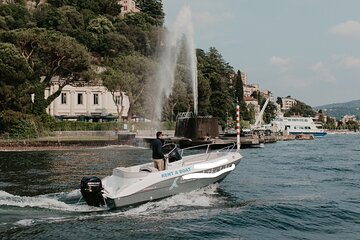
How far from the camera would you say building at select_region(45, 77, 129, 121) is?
329 ft

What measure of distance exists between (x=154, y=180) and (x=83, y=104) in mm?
87726

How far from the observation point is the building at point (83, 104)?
100 meters

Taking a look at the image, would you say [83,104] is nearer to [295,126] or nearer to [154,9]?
[295,126]

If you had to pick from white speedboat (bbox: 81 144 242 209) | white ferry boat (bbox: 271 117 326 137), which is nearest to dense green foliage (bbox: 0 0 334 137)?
white ferry boat (bbox: 271 117 326 137)

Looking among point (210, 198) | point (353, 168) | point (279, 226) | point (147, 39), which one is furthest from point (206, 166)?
point (147, 39)

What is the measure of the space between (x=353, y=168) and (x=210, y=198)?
17842mm

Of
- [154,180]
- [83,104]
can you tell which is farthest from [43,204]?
[83,104]

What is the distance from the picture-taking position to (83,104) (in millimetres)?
102438

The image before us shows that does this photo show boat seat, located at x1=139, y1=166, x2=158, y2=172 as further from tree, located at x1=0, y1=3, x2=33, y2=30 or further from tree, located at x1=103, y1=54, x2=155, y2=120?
tree, located at x1=0, y1=3, x2=33, y2=30

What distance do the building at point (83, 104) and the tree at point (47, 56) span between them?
79.4 feet

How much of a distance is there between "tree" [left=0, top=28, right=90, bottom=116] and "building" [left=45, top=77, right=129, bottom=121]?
79.4 feet

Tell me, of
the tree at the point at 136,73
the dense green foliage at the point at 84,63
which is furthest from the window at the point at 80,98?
the tree at the point at 136,73

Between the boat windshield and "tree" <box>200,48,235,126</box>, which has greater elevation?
"tree" <box>200,48,235,126</box>

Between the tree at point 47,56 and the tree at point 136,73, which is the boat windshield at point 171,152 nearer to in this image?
the tree at point 47,56
